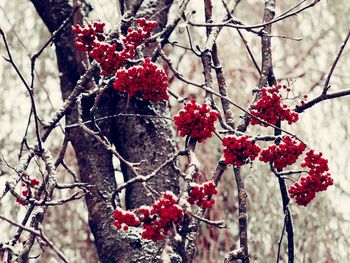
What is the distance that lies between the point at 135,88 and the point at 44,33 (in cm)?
225

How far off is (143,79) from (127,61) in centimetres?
12

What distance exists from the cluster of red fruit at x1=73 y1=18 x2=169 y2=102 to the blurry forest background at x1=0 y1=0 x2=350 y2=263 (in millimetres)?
861

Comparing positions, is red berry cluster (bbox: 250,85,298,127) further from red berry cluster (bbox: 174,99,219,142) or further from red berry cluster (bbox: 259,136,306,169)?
red berry cluster (bbox: 174,99,219,142)

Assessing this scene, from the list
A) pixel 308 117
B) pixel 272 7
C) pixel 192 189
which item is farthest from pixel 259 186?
pixel 192 189

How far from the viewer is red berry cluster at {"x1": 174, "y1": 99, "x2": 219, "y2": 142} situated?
1580 mm

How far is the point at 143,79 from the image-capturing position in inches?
69.7

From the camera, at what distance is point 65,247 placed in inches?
131

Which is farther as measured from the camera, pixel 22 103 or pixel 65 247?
pixel 22 103

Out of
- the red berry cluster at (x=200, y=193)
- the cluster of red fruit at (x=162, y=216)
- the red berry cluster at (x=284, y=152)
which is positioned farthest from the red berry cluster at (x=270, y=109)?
the cluster of red fruit at (x=162, y=216)

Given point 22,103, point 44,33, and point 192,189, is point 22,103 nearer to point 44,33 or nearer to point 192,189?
point 44,33

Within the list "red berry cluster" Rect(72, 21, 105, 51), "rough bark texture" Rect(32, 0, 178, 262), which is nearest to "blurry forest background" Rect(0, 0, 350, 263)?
"rough bark texture" Rect(32, 0, 178, 262)

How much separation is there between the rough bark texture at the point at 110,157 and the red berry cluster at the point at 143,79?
0.27 metres

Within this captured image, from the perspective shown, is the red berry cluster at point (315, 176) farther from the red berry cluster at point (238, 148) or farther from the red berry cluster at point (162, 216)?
the red berry cluster at point (162, 216)

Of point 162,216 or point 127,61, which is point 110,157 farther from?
point 162,216
